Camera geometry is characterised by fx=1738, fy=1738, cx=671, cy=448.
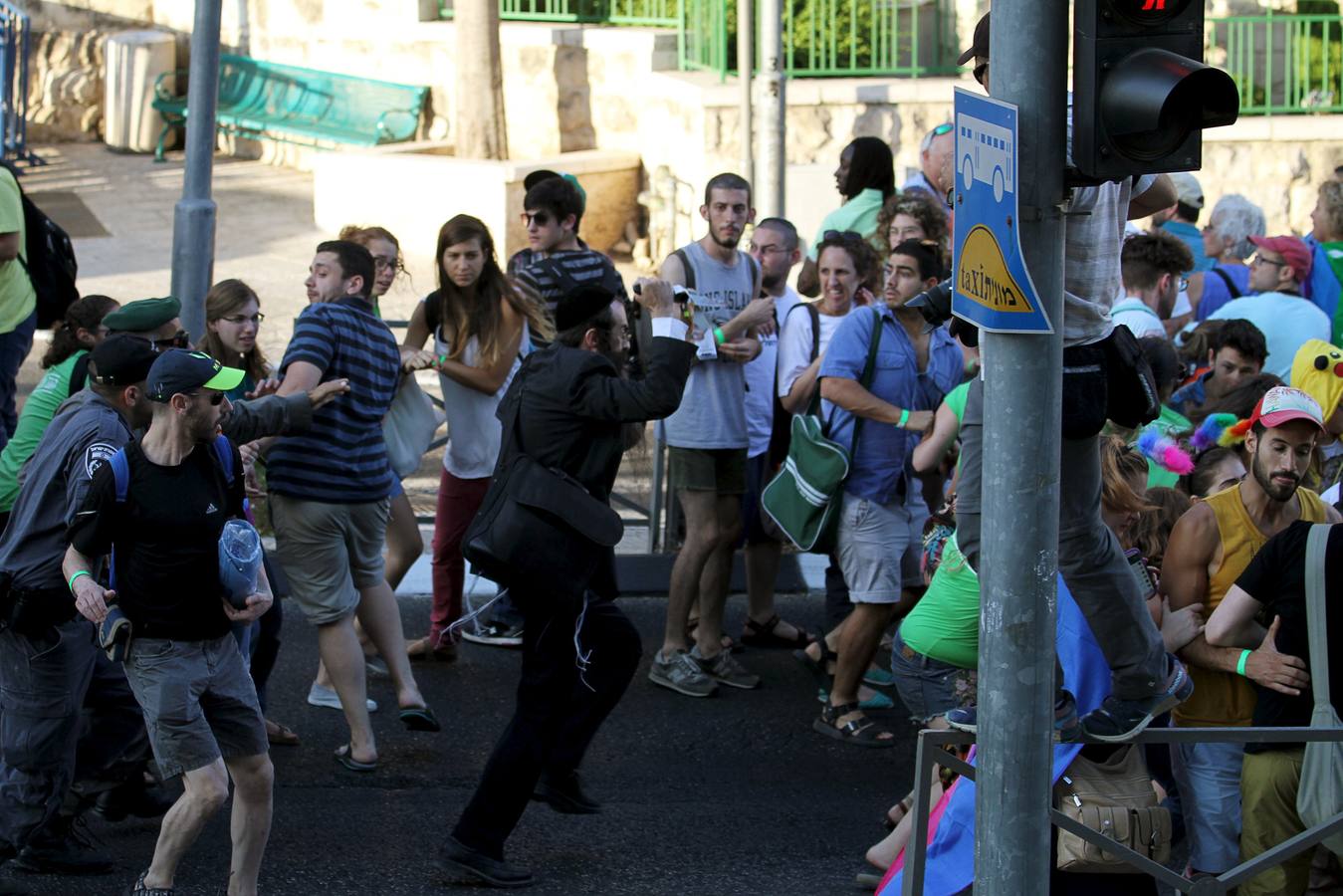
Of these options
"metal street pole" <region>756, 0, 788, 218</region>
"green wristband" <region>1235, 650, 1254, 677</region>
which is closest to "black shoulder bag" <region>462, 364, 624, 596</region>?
"green wristband" <region>1235, 650, 1254, 677</region>

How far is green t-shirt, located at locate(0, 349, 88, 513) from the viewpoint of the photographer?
19.4ft

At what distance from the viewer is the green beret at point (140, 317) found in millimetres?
5664

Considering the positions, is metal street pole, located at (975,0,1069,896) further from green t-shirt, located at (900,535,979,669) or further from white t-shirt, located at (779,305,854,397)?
white t-shirt, located at (779,305,854,397)

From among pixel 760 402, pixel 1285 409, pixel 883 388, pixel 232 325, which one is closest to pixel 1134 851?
pixel 1285 409

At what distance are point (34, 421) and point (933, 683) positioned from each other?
123 inches

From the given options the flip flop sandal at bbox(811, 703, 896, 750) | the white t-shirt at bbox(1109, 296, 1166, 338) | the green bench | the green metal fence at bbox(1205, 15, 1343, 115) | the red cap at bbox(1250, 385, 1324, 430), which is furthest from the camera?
the green bench

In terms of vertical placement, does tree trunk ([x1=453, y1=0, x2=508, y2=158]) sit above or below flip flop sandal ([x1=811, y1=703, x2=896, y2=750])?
above

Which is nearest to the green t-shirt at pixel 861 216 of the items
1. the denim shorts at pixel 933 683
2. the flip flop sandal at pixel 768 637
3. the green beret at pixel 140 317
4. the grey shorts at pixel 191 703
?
the flip flop sandal at pixel 768 637

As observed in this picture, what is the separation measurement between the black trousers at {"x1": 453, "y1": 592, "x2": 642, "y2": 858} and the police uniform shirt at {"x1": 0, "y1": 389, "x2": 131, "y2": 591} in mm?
1417

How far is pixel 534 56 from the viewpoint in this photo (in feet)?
60.1

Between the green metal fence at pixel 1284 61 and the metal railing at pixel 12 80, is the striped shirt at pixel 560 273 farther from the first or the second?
the metal railing at pixel 12 80

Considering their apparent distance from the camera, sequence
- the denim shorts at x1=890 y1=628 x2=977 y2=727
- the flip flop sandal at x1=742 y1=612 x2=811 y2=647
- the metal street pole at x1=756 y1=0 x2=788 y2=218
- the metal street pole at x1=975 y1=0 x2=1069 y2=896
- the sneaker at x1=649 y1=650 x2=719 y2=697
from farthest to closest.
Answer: the metal street pole at x1=756 y1=0 x2=788 y2=218
the flip flop sandal at x1=742 y1=612 x2=811 y2=647
the sneaker at x1=649 y1=650 x2=719 y2=697
the denim shorts at x1=890 y1=628 x2=977 y2=727
the metal street pole at x1=975 y1=0 x2=1069 y2=896

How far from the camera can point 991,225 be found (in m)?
3.60

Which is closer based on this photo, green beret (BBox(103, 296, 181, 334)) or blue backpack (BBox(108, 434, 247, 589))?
blue backpack (BBox(108, 434, 247, 589))
